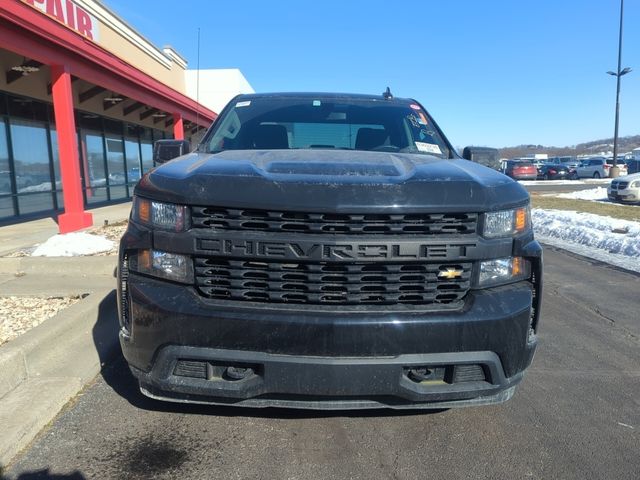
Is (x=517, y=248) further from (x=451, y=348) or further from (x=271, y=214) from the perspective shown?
(x=271, y=214)

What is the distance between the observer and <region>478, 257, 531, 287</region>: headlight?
2377mm

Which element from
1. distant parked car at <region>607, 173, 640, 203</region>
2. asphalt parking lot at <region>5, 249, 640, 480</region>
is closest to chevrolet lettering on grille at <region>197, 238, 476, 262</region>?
asphalt parking lot at <region>5, 249, 640, 480</region>

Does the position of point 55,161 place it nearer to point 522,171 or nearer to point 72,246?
point 72,246

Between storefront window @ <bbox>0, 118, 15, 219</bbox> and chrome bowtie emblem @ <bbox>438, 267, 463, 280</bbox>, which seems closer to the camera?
chrome bowtie emblem @ <bbox>438, 267, 463, 280</bbox>

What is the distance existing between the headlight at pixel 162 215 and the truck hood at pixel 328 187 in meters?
0.03

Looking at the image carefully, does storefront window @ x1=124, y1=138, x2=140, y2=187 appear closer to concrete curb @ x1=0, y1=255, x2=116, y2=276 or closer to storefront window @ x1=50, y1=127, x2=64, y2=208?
storefront window @ x1=50, y1=127, x2=64, y2=208

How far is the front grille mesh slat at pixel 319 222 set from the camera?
2.26 metres

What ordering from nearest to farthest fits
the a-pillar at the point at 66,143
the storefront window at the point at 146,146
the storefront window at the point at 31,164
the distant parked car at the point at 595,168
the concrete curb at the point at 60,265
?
the concrete curb at the point at 60,265, the a-pillar at the point at 66,143, the storefront window at the point at 31,164, the storefront window at the point at 146,146, the distant parked car at the point at 595,168

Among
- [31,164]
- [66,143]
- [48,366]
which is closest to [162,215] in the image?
[48,366]

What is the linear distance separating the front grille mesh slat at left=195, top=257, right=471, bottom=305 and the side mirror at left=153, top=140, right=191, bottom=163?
1524mm

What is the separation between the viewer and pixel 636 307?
17.1ft

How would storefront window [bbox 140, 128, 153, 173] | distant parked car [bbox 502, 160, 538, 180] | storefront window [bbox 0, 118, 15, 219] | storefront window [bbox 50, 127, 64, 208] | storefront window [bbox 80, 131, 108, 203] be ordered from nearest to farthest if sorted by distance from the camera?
storefront window [bbox 0, 118, 15, 219] → storefront window [bbox 50, 127, 64, 208] → storefront window [bbox 80, 131, 108, 203] → storefront window [bbox 140, 128, 153, 173] → distant parked car [bbox 502, 160, 538, 180]

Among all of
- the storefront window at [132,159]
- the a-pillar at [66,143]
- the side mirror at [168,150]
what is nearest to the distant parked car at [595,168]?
the storefront window at [132,159]

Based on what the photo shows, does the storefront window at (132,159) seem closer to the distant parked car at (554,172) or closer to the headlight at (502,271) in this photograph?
the headlight at (502,271)
